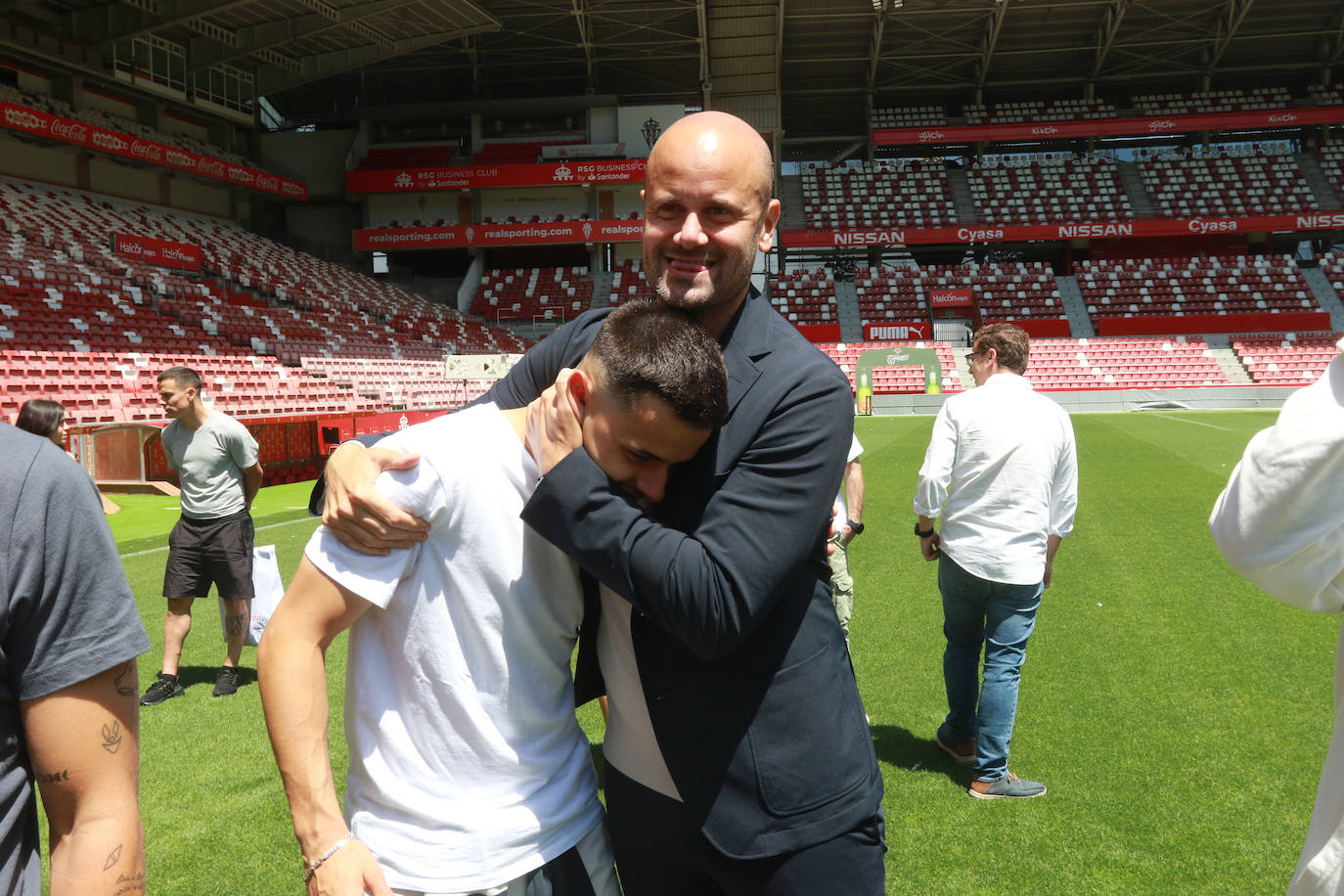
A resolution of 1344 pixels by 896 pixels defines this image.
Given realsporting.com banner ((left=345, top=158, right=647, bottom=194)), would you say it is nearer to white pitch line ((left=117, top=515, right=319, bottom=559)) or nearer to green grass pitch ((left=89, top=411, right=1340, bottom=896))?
white pitch line ((left=117, top=515, right=319, bottom=559))

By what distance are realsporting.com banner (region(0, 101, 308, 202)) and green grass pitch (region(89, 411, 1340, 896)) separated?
27662 millimetres

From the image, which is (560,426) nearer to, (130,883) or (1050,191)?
(130,883)

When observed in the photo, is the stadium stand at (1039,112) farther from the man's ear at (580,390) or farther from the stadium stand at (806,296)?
the man's ear at (580,390)

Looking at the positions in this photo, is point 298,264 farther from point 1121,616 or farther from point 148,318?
point 1121,616

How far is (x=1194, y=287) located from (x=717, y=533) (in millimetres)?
51448

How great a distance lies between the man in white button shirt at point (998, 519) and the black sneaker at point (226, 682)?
15.0 feet

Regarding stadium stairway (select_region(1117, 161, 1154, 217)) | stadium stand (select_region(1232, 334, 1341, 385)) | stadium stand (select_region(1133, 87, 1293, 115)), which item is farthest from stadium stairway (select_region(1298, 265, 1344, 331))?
stadium stand (select_region(1133, 87, 1293, 115))

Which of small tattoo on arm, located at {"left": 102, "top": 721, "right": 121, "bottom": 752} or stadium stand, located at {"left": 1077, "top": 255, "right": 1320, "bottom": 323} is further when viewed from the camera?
stadium stand, located at {"left": 1077, "top": 255, "right": 1320, "bottom": 323}

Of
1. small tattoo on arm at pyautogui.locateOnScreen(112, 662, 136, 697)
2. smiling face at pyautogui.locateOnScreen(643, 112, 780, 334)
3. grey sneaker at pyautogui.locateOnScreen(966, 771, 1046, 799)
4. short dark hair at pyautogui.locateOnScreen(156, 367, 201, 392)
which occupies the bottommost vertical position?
grey sneaker at pyautogui.locateOnScreen(966, 771, 1046, 799)

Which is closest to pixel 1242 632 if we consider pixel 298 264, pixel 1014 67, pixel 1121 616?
pixel 1121 616

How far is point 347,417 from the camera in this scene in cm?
1927

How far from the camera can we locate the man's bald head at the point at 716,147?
1854 millimetres

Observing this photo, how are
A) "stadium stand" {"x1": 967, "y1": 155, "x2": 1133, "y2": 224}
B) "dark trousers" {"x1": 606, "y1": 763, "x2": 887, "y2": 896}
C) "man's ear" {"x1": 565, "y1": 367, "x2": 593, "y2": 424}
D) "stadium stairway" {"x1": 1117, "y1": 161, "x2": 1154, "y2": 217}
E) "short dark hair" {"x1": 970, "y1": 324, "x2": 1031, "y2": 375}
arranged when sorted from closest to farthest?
"man's ear" {"x1": 565, "y1": 367, "x2": 593, "y2": 424}, "dark trousers" {"x1": 606, "y1": 763, "x2": 887, "y2": 896}, "short dark hair" {"x1": 970, "y1": 324, "x2": 1031, "y2": 375}, "stadium stand" {"x1": 967, "y1": 155, "x2": 1133, "y2": 224}, "stadium stairway" {"x1": 1117, "y1": 161, "x2": 1154, "y2": 217}

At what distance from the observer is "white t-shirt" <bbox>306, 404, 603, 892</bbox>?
1615 millimetres
